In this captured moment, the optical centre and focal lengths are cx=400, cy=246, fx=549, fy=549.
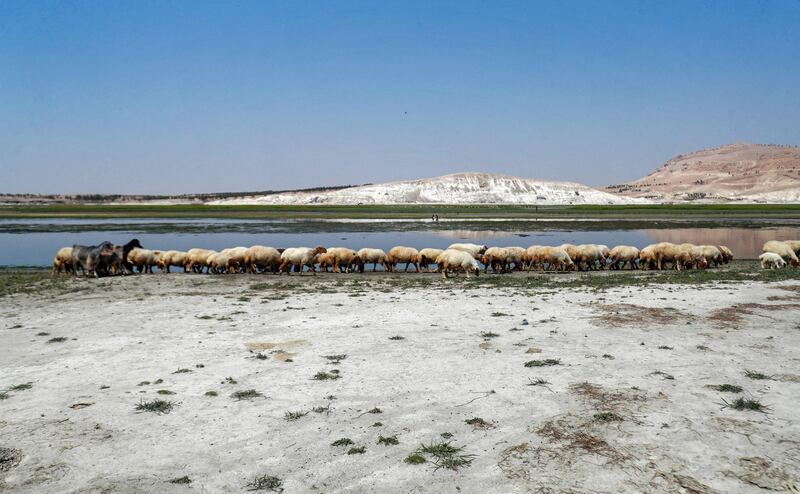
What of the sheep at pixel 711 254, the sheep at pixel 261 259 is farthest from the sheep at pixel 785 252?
the sheep at pixel 261 259

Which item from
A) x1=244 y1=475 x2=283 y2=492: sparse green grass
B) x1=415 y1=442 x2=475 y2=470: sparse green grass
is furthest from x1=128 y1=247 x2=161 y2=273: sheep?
x1=415 y1=442 x2=475 y2=470: sparse green grass

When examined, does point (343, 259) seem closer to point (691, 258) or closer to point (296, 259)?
point (296, 259)

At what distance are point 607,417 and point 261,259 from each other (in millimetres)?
20353

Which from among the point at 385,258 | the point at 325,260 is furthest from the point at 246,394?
the point at 385,258

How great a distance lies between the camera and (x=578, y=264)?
2770 cm

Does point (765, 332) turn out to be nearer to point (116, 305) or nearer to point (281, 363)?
point (281, 363)

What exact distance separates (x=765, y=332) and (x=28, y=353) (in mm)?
15965

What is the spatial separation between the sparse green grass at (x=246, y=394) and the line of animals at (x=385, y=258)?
51.2ft

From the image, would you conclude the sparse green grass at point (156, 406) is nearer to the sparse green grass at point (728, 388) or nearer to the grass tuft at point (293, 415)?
the grass tuft at point (293, 415)

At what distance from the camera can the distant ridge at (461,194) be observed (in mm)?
160125

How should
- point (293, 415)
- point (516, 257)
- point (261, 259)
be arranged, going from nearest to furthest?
point (293, 415), point (261, 259), point (516, 257)

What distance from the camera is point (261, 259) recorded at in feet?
84.3

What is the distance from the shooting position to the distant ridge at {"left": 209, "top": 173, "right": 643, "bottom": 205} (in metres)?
160

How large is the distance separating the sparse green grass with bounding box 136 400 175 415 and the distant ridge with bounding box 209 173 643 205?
492 feet
